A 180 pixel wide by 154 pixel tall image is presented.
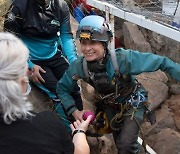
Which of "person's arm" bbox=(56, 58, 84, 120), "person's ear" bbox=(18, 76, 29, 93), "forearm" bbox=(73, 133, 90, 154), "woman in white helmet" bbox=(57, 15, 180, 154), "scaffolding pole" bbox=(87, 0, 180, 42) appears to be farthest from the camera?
"person's arm" bbox=(56, 58, 84, 120)

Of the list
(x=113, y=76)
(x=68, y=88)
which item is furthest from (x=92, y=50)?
(x=68, y=88)

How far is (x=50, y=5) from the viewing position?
469cm

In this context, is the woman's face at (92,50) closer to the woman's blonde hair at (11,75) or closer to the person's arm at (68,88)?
the person's arm at (68,88)

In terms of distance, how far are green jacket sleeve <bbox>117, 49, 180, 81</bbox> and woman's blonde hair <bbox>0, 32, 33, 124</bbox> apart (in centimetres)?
173

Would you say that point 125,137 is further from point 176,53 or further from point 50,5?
point 176,53

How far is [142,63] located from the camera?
3.72 m

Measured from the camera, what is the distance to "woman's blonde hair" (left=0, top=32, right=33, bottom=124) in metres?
2.07

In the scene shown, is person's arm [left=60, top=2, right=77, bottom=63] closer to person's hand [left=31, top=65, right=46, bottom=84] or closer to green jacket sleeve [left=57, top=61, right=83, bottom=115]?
person's hand [left=31, top=65, right=46, bottom=84]

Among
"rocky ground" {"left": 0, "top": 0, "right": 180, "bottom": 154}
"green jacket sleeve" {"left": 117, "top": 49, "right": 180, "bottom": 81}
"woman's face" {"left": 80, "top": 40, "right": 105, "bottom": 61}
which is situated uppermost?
"woman's face" {"left": 80, "top": 40, "right": 105, "bottom": 61}

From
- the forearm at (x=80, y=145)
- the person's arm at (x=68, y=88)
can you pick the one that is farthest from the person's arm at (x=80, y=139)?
the person's arm at (x=68, y=88)

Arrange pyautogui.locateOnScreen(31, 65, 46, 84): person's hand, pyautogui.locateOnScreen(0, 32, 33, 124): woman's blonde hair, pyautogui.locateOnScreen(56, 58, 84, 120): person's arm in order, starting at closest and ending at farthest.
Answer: pyautogui.locateOnScreen(0, 32, 33, 124): woman's blonde hair
pyautogui.locateOnScreen(56, 58, 84, 120): person's arm
pyautogui.locateOnScreen(31, 65, 46, 84): person's hand

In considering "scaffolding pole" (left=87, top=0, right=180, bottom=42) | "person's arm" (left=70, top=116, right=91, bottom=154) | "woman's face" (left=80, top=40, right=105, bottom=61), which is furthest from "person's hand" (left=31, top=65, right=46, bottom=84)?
"person's arm" (left=70, top=116, right=91, bottom=154)

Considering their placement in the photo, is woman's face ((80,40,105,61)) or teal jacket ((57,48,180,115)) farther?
woman's face ((80,40,105,61))

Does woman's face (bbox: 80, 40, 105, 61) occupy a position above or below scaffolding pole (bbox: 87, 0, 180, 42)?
below
